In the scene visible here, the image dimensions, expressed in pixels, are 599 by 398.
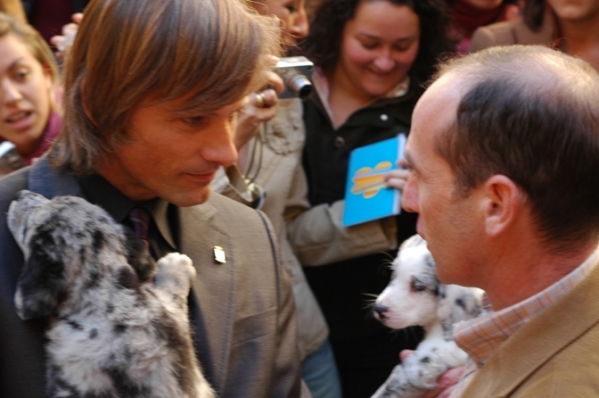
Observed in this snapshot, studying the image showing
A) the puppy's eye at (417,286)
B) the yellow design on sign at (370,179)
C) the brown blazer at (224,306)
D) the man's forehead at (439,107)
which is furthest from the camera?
the yellow design on sign at (370,179)

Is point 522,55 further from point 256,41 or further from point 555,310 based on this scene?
point 256,41

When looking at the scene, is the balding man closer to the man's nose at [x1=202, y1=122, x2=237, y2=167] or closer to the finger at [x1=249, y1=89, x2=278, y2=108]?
the man's nose at [x1=202, y1=122, x2=237, y2=167]

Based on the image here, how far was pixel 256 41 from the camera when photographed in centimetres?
203

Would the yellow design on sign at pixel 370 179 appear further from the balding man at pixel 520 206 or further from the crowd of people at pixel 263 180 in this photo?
the balding man at pixel 520 206

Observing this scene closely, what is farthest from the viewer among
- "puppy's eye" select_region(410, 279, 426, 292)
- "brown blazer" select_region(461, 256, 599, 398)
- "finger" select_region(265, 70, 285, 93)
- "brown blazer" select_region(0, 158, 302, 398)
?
"finger" select_region(265, 70, 285, 93)

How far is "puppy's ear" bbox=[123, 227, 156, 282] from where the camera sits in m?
1.92

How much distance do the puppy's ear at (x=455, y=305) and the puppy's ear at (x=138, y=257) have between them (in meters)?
0.83

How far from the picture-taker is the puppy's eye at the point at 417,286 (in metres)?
2.31

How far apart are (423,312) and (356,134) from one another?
4.09ft

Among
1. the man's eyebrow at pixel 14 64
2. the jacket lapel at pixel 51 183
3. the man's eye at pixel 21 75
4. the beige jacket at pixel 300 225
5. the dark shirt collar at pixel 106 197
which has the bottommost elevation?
the beige jacket at pixel 300 225

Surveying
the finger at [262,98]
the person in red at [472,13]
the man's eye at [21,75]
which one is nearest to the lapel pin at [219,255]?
the finger at [262,98]

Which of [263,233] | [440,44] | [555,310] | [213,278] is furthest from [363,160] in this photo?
[555,310]

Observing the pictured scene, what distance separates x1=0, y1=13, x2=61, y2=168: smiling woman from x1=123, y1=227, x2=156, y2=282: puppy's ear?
134 centimetres

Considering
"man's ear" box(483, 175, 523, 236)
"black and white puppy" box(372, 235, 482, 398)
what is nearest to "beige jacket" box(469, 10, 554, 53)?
"black and white puppy" box(372, 235, 482, 398)
